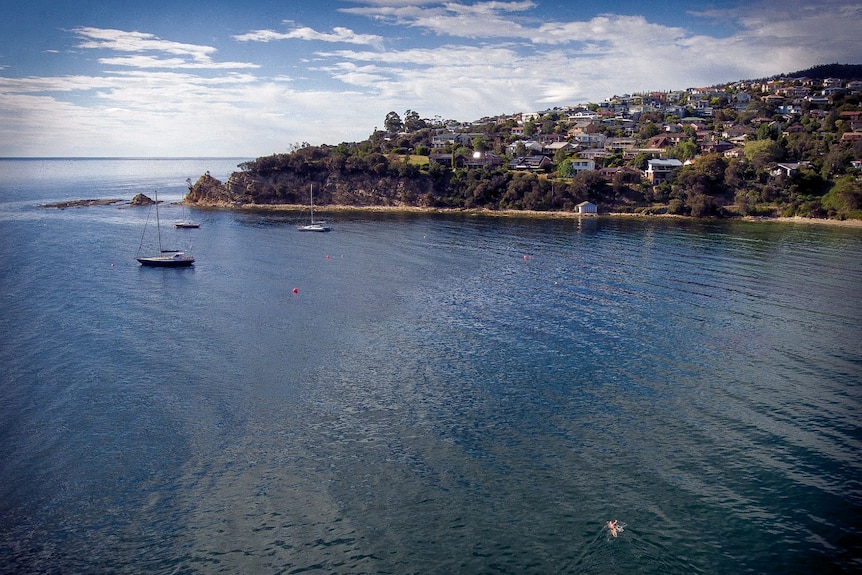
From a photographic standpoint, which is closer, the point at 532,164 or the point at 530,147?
the point at 532,164

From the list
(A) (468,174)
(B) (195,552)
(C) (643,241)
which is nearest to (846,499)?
(B) (195,552)

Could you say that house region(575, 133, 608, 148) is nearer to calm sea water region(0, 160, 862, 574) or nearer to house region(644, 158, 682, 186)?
house region(644, 158, 682, 186)

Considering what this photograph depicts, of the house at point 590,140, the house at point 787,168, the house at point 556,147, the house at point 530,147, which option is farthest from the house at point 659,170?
the house at point 590,140

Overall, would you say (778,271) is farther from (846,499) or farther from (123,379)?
(123,379)

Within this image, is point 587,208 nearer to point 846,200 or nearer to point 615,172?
point 615,172

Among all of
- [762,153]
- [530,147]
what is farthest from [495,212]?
[762,153]

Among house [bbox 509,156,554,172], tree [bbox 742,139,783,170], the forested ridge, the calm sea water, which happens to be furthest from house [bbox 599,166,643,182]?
the calm sea water

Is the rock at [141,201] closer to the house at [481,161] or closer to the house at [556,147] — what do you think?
the house at [481,161]
